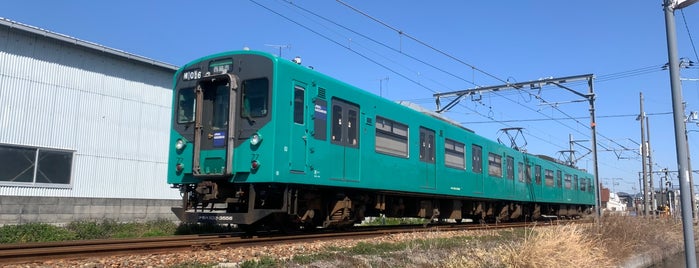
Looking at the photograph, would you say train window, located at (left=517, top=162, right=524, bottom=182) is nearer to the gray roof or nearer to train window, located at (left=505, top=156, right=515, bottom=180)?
train window, located at (left=505, top=156, right=515, bottom=180)

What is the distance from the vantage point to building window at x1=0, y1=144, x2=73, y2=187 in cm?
1388

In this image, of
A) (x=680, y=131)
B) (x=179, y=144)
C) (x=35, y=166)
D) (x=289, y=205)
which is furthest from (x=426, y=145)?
(x=35, y=166)

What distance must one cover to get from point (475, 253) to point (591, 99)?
1576 centimetres

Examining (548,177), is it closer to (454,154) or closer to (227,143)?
(454,154)

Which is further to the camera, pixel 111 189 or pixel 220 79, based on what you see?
pixel 111 189

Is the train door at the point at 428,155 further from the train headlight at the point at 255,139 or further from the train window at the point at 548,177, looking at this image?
the train window at the point at 548,177

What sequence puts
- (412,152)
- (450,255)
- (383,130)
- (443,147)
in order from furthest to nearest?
(443,147), (412,152), (383,130), (450,255)

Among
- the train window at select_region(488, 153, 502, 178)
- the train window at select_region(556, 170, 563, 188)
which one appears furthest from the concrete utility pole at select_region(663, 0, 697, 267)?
the train window at select_region(556, 170, 563, 188)

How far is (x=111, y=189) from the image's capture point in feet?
52.7

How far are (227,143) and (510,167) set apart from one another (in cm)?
1373

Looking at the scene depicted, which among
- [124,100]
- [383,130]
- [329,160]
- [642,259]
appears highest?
[124,100]

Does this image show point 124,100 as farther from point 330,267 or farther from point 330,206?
point 330,267

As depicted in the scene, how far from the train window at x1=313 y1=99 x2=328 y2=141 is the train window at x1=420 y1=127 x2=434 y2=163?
420 centimetres

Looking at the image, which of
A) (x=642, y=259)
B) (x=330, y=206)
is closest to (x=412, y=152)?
(x=330, y=206)
